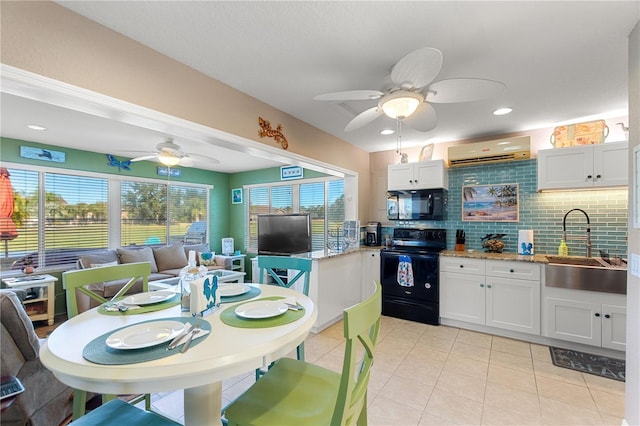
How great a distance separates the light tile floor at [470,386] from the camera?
1.93m

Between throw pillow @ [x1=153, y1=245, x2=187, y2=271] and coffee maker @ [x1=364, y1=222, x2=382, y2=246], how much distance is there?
3357 millimetres

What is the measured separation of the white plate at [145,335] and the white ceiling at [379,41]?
5.29ft

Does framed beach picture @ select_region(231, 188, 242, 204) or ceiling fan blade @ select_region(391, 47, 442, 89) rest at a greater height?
ceiling fan blade @ select_region(391, 47, 442, 89)

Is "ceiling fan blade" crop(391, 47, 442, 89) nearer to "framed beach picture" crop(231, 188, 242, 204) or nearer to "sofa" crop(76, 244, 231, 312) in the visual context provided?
"sofa" crop(76, 244, 231, 312)

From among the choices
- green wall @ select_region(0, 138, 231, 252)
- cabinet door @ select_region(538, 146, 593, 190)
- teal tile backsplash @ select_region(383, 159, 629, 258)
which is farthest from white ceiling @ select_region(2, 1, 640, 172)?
green wall @ select_region(0, 138, 231, 252)

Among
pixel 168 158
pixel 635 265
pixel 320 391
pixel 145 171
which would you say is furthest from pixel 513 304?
pixel 145 171

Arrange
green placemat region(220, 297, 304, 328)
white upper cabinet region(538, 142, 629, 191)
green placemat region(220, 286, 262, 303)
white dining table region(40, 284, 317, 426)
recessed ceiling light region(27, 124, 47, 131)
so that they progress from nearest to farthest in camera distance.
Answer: white dining table region(40, 284, 317, 426), green placemat region(220, 297, 304, 328), green placemat region(220, 286, 262, 303), white upper cabinet region(538, 142, 629, 191), recessed ceiling light region(27, 124, 47, 131)

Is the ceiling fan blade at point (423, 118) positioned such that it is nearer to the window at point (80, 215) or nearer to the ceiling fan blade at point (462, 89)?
the ceiling fan blade at point (462, 89)

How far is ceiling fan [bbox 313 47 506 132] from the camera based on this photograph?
1542 mm

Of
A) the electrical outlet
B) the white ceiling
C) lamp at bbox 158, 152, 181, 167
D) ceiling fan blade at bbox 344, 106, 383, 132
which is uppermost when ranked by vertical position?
the white ceiling

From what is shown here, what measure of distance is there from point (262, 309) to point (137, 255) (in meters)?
4.32

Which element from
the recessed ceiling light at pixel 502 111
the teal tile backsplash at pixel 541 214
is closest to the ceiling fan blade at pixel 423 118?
the recessed ceiling light at pixel 502 111

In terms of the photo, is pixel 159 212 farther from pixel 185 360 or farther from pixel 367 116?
pixel 185 360

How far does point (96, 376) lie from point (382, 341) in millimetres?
2763
